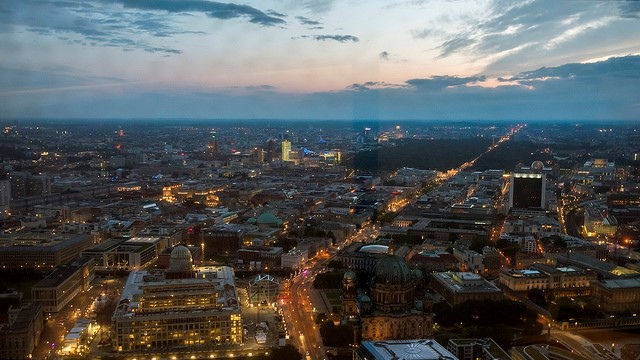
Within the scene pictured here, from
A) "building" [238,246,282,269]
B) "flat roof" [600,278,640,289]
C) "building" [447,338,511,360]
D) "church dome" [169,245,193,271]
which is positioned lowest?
"building" [238,246,282,269]

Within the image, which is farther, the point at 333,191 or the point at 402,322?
the point at 333,191

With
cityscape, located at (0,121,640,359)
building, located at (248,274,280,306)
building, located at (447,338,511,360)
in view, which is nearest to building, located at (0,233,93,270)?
cityscape, located at (0,121,640,359)

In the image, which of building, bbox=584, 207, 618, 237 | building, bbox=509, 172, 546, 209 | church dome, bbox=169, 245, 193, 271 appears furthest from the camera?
building, bbox=509, 172, 546, 209

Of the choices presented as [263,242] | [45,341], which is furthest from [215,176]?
[45,341]

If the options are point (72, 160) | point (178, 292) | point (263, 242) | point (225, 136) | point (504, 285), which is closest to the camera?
point (178, 292)

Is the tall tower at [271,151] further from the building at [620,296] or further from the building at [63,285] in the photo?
the building at [620,296]

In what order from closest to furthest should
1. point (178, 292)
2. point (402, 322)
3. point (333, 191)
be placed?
point (402, 322)
point (178, 292)
point (333, 191)

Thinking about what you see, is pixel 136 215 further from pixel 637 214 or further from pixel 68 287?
pixel 637 214

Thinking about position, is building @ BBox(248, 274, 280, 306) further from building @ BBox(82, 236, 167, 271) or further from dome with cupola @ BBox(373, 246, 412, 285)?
building @ BBox(82, 236, 167, 271)
